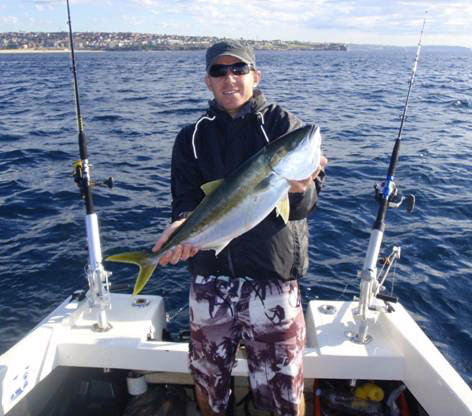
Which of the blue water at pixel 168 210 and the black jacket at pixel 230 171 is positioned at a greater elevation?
the black jacket at pixel 230 171

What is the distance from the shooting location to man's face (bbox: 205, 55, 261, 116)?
12.9 feet

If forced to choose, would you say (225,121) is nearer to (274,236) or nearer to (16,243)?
(274,236)

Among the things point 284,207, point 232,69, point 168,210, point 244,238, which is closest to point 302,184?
point 284,207

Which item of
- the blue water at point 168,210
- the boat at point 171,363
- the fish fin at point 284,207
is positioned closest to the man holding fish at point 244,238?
the fish fin at point 284,207

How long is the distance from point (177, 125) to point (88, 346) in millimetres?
18832

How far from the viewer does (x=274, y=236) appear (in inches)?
150

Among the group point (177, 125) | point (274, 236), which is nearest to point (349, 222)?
point (274, 236)

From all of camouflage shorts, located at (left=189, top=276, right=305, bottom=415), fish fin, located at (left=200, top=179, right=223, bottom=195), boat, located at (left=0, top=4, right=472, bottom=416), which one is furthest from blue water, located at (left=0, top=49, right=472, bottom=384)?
fish fin, located at (left=200, top=179, right=223, bottom=195)

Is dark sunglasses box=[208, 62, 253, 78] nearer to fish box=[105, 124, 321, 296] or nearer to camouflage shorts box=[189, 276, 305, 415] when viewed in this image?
fish box=[105, 124, 321, 296]

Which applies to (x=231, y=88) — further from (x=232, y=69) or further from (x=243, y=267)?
(x=243, y=267)

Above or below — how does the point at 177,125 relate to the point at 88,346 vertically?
below

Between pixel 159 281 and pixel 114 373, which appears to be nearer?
pixel 114 373

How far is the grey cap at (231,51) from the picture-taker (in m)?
3.91

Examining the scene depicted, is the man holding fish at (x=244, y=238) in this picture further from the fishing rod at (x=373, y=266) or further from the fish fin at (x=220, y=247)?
the fishing rod at (x=373, y=266)
